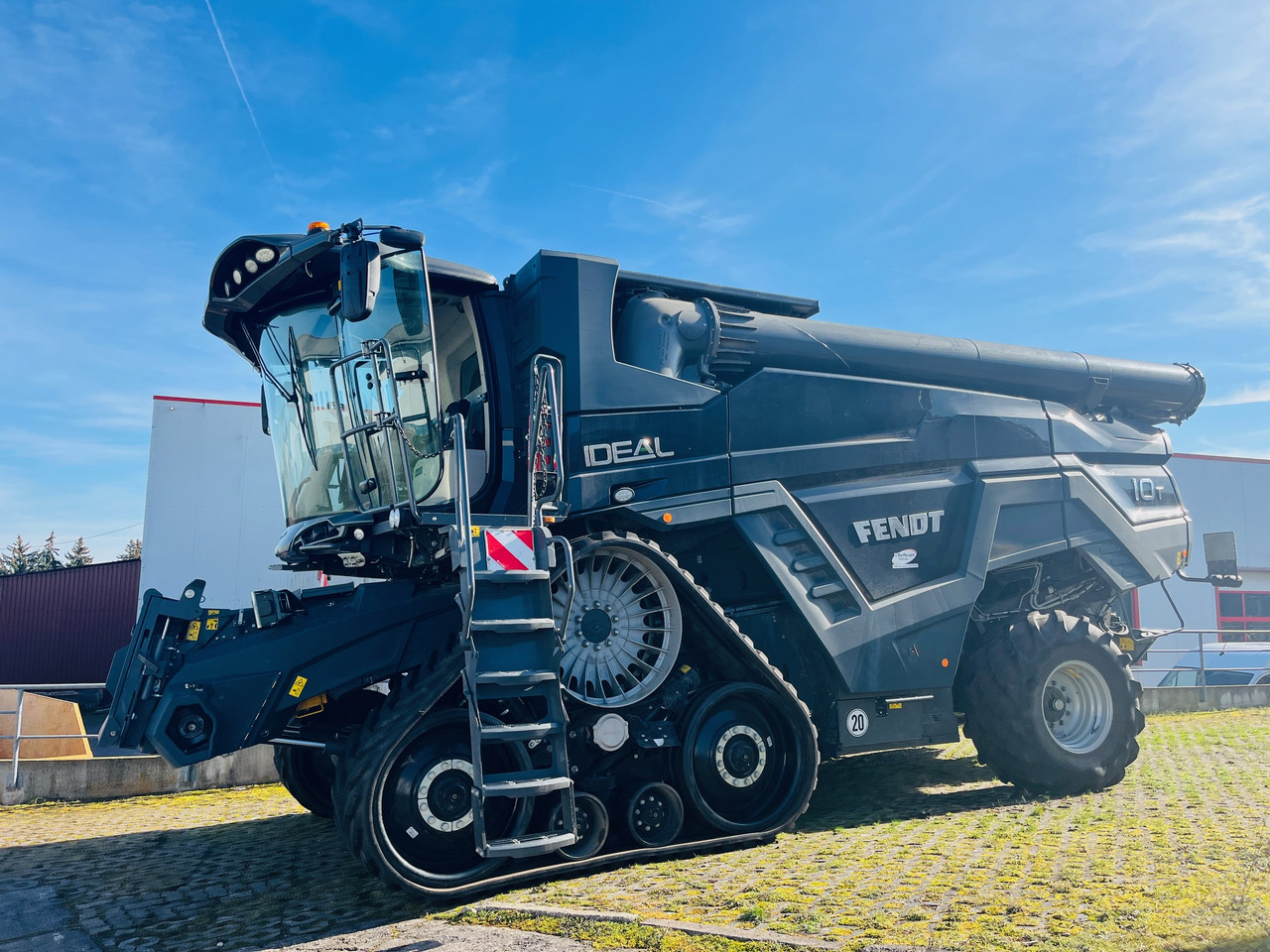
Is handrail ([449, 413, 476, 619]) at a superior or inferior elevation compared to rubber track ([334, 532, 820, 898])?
superior

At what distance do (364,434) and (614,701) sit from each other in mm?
2348

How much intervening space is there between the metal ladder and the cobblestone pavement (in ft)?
2.33

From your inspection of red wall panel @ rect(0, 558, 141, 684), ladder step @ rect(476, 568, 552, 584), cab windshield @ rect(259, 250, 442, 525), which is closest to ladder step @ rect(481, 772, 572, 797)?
ladder step @ rect(476, 568, 552, 584)

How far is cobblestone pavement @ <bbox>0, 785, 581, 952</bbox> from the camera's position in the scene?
4.58 metres

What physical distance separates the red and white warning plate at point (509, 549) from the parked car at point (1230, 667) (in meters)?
13.5

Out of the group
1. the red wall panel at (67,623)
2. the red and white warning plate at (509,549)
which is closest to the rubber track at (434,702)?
Result: the red and white warning plate at (509,549)

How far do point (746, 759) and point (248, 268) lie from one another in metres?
4.57

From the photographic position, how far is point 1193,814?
645 centimetres

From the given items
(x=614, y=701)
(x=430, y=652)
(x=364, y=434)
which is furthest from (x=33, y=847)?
(x=614, y=701)

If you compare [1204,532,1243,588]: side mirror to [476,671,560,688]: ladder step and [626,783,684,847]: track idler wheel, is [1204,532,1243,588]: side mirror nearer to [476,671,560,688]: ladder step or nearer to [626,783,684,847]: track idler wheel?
[626,783,684,847]: track idler wheel

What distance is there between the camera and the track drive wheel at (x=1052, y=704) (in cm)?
745

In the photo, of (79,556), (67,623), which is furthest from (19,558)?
(67,623)

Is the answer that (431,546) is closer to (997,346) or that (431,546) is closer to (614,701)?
(614,701)

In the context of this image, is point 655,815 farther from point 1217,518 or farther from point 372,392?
point 1217,518
